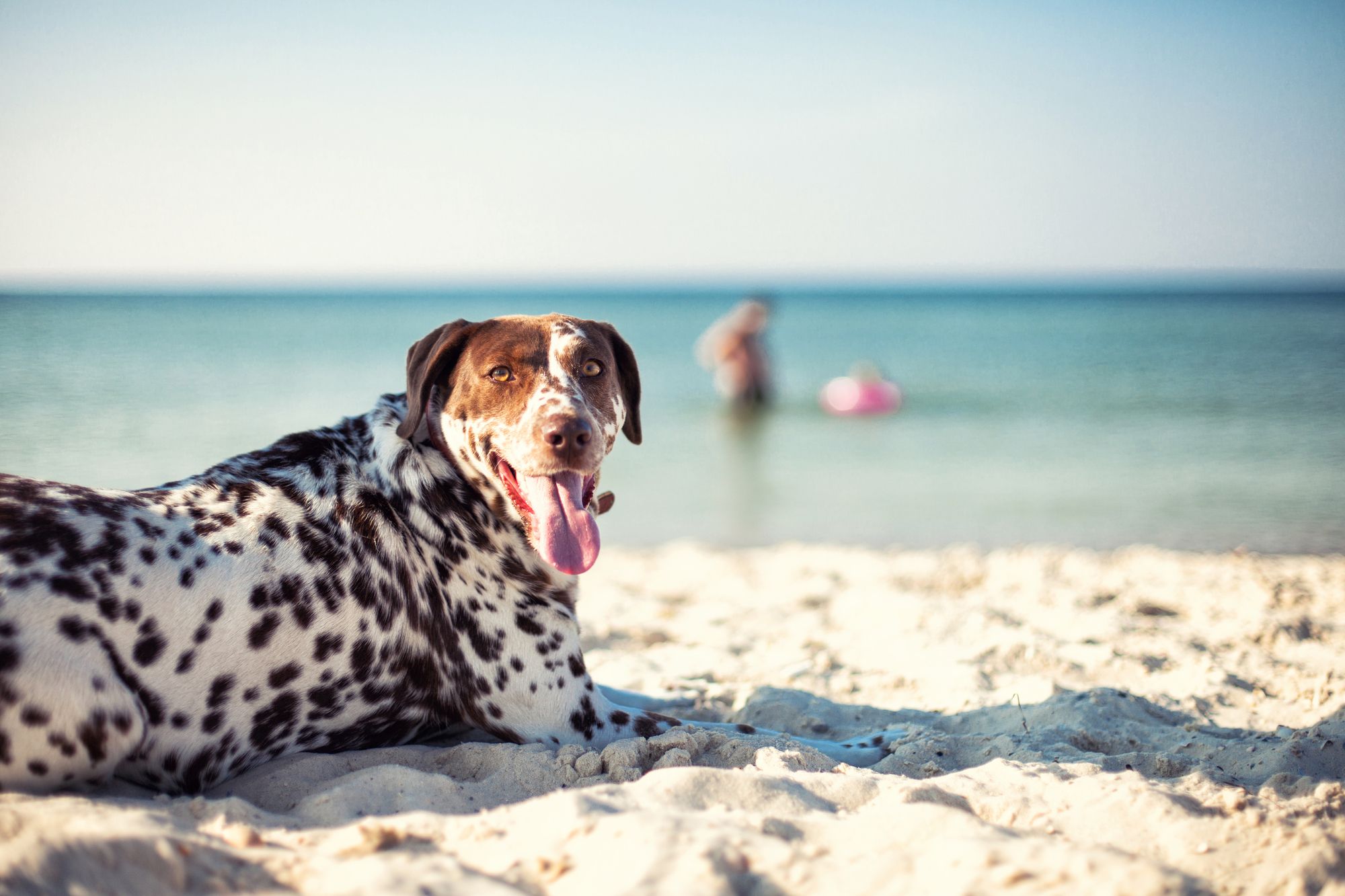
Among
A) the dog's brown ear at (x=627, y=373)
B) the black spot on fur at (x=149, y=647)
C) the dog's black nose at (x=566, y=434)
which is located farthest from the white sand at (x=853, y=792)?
the dog's brown ear at (x=627, y=373)

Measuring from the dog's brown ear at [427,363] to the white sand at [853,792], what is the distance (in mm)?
1235

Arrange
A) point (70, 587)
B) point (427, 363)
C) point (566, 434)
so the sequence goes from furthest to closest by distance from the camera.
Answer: point (427, 363) < point (566, 434) < point (70, 587)

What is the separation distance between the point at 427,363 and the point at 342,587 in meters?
0.90

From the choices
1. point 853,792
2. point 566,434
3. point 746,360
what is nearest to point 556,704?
point 566,434

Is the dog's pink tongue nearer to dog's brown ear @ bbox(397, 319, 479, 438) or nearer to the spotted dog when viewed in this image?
the spotted dog

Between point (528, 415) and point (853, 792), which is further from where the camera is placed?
point (528, 415)

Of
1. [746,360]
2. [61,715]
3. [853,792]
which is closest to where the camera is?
[61,715]

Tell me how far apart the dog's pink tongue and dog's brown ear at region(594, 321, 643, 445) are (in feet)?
2.42

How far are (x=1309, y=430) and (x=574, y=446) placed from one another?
661 inches

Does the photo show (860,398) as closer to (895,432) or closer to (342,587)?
(895,432)

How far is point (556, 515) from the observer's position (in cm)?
341


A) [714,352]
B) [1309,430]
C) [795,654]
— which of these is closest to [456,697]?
[795,654]

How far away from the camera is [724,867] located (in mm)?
2285

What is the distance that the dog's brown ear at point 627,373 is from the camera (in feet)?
13.3
